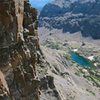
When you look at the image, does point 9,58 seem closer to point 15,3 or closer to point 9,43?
point 9,43

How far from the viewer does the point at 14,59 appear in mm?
39438

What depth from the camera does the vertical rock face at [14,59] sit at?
36784mm

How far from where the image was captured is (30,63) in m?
44.9

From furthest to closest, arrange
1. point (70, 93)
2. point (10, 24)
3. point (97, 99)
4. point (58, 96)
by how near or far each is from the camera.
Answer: point (97, 99), point (70, 93), point (58, 96), point (10, 24)

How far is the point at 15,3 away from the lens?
128 ft

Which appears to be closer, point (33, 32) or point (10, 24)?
point (10, 24)

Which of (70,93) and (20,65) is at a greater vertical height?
(20,65)

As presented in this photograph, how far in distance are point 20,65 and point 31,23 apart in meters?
12.1

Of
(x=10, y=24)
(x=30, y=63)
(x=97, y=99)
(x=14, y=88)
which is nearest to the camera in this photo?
(x=10, y=24)

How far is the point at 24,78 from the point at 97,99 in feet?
240

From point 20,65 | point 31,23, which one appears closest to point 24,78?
point 20,65

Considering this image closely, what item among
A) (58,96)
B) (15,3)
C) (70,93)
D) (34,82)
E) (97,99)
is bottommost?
(97,99)

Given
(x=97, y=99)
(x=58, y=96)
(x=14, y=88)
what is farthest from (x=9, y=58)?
(x=97, y=99)

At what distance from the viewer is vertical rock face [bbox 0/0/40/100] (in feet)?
121
